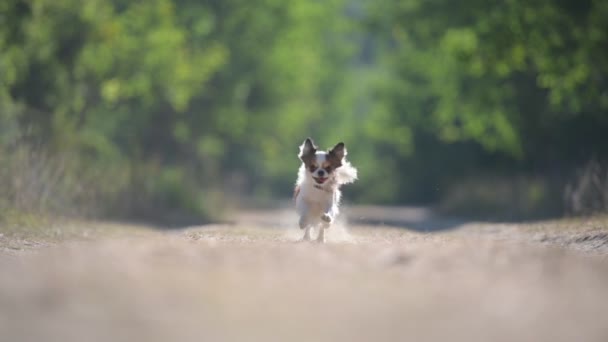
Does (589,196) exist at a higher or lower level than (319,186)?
lower

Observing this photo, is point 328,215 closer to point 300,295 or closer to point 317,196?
point 317,196

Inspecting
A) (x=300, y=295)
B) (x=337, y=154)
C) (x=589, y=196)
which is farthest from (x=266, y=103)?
(x=300, y=295)

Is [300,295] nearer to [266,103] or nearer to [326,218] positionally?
[326,218]

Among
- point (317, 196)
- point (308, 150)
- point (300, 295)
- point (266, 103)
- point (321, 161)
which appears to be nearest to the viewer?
point (300, 295)

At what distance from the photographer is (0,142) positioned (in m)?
20.0

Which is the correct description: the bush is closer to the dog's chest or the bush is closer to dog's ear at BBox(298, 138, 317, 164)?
dog's ear at BBox(298, 138, 317, 164)

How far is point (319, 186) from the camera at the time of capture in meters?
14.6

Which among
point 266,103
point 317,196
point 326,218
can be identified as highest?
point 266,103

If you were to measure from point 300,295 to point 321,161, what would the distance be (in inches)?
278

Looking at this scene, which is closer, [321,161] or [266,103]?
[321,161]

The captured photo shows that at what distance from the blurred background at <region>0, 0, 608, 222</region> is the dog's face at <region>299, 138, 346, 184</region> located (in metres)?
6.48

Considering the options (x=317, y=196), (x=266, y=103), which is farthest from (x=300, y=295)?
(x=266, y=103)

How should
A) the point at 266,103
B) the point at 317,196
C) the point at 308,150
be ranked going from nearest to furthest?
1. the point at 317,196
2. the point at 308,150
3. the point at 266,103

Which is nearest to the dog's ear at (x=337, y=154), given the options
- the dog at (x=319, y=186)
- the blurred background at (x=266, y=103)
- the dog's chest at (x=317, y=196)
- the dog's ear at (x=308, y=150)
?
the dog at (x=319, y=186)
